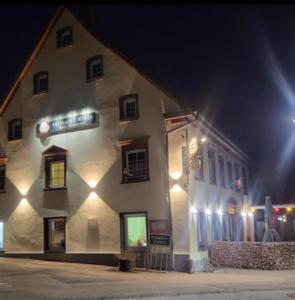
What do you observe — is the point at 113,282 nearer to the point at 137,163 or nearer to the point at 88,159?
the point at 137,163

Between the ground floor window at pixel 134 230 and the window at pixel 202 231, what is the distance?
2308 mm

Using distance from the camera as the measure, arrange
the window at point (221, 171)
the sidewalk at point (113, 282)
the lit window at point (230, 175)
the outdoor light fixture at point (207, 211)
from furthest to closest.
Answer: the lit window at point (230, 175), the window at point (221, 171), the outdoor light fixture at point (207, 211), the sidewalk at point (113, 282)

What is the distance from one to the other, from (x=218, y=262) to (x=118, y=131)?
726cm

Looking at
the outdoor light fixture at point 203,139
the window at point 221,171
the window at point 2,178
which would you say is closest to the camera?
the outdoor light fixture at point 203,139

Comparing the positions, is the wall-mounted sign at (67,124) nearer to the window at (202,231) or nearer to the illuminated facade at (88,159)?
the illuminated facade at (88,159)

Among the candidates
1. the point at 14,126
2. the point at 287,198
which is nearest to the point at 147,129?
the point at 14,126

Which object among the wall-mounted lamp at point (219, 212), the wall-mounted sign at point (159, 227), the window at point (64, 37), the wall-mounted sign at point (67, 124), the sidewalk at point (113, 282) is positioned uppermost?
the window at point (64, 37)

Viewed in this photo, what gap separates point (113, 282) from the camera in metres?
14.0

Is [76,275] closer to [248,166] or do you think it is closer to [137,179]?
[137,179]

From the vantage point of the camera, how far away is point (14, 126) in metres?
23.2

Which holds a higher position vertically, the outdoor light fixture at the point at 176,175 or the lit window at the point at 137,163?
the lit window at the point at 137,163

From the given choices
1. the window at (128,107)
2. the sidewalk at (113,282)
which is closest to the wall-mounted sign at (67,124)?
the window at (128,107)

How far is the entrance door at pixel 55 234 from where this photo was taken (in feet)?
68.8

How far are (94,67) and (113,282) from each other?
1071 cm
